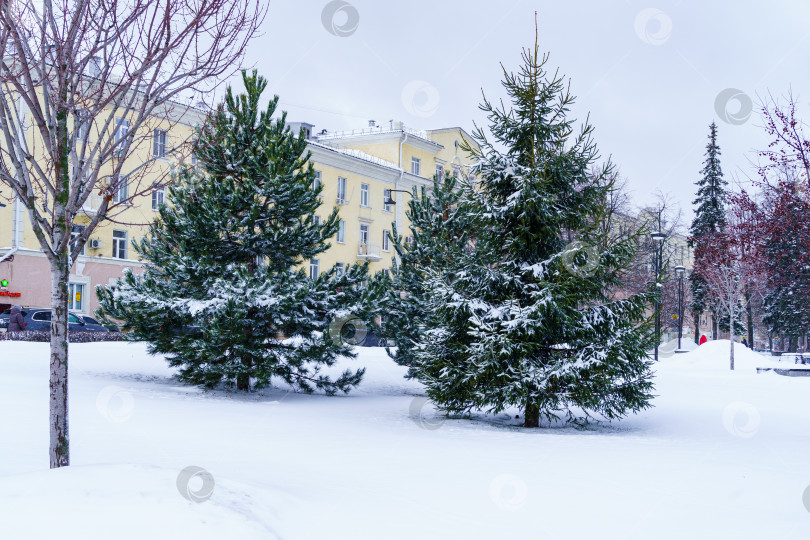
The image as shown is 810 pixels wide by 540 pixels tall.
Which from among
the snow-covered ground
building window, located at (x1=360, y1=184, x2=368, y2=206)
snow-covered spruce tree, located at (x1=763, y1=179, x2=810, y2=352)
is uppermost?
building window, located at (x1=360, y1=184, x2=368, y2=206)

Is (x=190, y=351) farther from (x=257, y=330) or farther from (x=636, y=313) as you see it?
(x=636, y=313)

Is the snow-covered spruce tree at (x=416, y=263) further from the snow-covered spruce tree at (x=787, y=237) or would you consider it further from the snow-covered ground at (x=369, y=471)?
the snow-covered spruce tree at (x=787, y=237)

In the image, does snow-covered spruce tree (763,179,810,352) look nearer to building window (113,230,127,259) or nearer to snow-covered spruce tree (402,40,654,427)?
snow-covered spruce tree (402,40,654,427)

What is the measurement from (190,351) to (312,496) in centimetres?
832

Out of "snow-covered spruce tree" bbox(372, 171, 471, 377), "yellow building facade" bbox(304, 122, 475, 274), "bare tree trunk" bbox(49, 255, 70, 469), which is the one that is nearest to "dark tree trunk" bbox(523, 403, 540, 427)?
"snow-covered spruce tree" bbox(372, 171, 471, 377)

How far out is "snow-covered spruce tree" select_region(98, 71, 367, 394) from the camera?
13.8 metres

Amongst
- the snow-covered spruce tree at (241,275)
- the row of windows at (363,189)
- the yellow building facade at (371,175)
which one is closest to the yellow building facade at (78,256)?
the yellow building facade at (371,175)

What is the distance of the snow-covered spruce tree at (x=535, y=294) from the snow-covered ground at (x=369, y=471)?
0.82m

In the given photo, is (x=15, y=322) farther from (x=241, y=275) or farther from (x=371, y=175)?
(x=371, y=175)

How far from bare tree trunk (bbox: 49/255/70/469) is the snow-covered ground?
25 cm

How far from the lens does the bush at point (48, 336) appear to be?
21.2 metres

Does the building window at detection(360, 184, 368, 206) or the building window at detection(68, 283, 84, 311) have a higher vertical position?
the building window at detection(360, 184, 368, 206)

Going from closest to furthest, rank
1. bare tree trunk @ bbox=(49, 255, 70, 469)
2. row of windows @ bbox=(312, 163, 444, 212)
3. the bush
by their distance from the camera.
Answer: bare tree trunk @ bbox=(49, 255, 70, 469), the bush, row of windows @ bbox=(312, 163, 444, 212)

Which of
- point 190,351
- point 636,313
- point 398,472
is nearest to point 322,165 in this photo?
point 190,351
